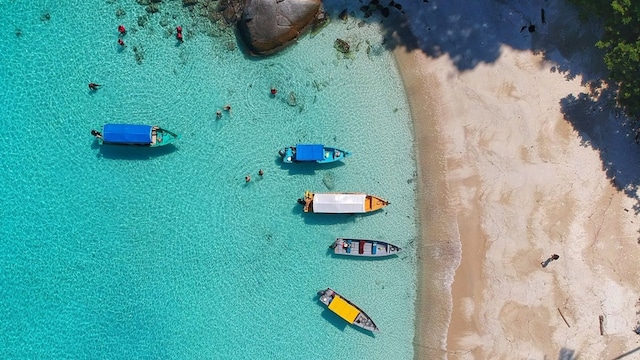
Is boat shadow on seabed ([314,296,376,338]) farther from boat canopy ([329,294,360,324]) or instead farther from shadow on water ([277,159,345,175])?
shadow on water ([277,159,345,175])

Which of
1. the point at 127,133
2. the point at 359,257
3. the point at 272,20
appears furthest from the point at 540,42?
the point at 127,133

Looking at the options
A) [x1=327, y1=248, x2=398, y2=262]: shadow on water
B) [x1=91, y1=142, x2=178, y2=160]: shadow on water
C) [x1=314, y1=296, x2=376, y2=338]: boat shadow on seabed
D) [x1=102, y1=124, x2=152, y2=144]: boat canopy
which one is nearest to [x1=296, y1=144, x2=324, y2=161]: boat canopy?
[x1=327, y1=248, x2=398, y2=262]: shadow on water

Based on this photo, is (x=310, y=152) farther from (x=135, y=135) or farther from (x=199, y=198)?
(x=135, y=135)

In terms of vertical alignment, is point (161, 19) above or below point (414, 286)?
above

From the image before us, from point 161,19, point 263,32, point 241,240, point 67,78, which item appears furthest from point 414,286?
point 67,78

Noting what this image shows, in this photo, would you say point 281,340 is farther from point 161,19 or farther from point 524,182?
point 161,19
